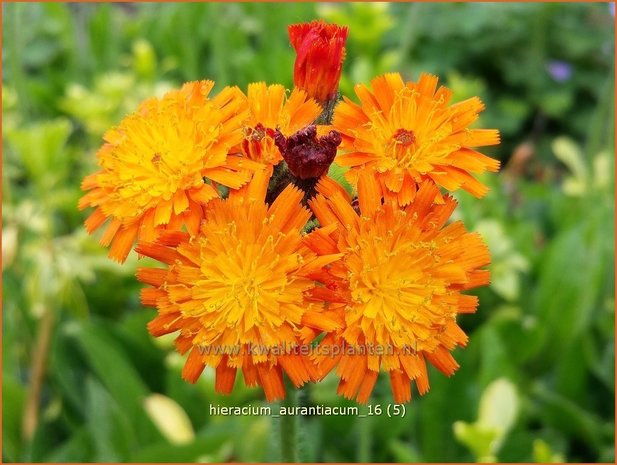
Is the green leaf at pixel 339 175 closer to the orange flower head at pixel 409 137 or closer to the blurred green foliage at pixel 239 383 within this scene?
the orange flower head at pixel 409 137

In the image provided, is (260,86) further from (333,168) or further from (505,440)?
(505,440)

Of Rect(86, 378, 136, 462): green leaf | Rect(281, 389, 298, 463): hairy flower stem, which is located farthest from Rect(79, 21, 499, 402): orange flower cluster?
Rect(86, 378, 136, 462): green leaf

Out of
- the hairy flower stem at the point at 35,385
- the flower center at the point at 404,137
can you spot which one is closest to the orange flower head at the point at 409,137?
the flower center at the point at 404,137

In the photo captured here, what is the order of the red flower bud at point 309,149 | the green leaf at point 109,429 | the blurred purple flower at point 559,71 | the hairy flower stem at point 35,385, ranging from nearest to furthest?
1. the red flower bud at point 309,149
2. the green leaf at point 109,429
3. the hairy flower stem at point 35,385
4. the blurred purple flower at point 559,71

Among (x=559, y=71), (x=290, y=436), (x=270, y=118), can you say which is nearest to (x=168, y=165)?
(x=270, y=118)

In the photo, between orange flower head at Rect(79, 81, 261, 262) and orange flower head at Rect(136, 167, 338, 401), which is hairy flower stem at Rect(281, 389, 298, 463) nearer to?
orange flower head at Rect(136, 167, 338, 401)

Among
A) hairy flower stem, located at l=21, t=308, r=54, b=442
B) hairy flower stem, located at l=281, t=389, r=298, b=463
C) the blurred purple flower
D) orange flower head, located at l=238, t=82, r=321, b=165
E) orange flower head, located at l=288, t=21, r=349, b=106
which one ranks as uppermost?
the blurred purple flower
